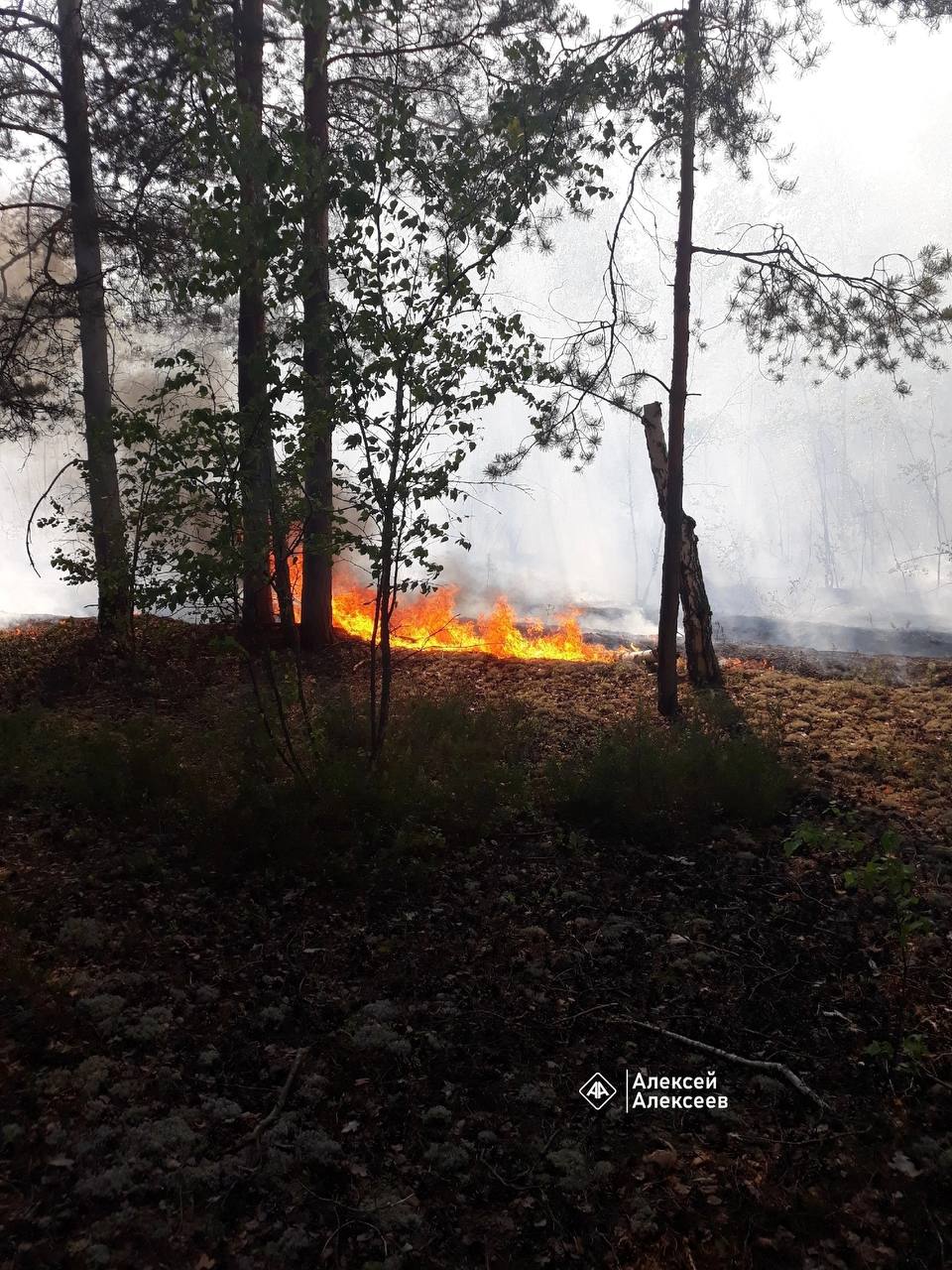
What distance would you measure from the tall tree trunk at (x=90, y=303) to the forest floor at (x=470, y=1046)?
462cm

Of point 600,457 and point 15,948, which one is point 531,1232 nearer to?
point 15,948

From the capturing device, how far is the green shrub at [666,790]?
18.4ft

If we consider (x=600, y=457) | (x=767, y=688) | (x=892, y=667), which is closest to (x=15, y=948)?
(x=767, y=688)

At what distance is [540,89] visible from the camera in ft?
20.7

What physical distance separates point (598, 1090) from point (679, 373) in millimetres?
7283

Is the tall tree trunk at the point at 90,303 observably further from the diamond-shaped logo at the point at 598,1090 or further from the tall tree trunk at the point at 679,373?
the diamond-shaped logo at the point at 598,1090

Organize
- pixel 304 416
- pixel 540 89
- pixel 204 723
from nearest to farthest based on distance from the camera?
pixel 304 416
pixel 540 89
pixel 204 723

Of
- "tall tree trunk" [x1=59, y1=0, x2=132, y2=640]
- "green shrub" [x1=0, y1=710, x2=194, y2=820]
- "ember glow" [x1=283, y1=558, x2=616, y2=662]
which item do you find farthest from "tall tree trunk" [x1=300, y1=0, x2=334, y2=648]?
"ember glow" [x1=283, y1=558, x2=616, y2=662]

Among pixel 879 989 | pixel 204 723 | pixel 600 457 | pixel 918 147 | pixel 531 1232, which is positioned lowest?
pixel 531 1232

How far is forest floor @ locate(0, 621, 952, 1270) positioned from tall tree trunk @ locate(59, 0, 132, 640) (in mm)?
4625

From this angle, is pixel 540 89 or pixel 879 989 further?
pixel 540 89

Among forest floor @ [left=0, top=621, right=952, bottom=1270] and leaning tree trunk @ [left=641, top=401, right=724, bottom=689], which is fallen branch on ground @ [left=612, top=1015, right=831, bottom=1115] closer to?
forest floor @ [left=0, top=621, right=952, bottom=1270]

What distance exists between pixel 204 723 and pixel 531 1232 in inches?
234

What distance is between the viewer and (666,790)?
587cm
